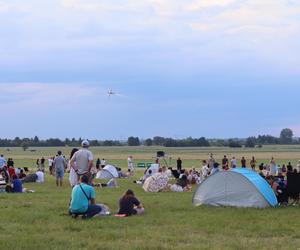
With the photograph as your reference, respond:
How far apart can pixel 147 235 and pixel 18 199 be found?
8.62 m

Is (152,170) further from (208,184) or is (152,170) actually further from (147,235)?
(147,235)

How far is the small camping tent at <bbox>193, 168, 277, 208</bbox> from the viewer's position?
17.4 meters

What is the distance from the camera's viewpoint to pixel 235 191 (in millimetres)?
17656

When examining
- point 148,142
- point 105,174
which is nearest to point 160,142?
point 148,142

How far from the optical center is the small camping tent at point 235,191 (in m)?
17.4

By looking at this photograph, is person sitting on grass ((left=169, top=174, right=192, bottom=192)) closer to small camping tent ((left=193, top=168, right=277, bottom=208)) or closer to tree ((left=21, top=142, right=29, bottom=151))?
small camping tent ((left=193, top=168, right=277, bottom=208))

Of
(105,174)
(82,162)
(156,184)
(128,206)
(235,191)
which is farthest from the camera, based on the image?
(105,174)

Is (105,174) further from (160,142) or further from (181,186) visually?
(160,142)

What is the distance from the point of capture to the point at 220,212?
16031 millimetres

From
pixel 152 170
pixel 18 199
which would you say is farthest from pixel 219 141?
pixel 18 199

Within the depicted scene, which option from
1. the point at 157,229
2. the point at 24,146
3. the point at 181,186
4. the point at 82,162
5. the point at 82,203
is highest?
the point at 24,146

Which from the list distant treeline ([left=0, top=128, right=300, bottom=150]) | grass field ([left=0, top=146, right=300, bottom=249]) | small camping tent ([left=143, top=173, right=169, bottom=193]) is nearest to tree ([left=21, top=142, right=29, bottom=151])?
distant treeline ([left=0, top=128, right=300, bottom=150])

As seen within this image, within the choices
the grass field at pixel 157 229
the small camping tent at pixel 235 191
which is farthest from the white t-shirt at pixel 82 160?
the small camping tent at pixel 235 191

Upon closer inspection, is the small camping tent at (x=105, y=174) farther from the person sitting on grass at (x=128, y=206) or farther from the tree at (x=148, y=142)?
the tree at (x=148, y=142)
